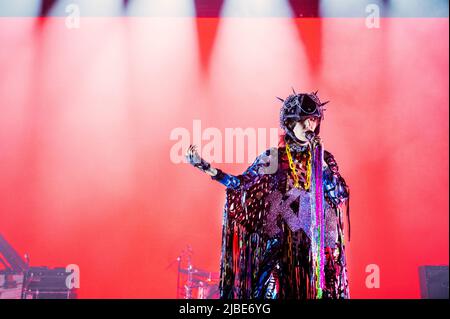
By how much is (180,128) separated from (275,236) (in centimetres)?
229

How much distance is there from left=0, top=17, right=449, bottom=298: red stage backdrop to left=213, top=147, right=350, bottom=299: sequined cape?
1849 millimetres

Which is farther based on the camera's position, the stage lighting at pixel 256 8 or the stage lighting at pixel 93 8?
the stage lighting at pixel 256 8

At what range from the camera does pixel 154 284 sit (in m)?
4.67

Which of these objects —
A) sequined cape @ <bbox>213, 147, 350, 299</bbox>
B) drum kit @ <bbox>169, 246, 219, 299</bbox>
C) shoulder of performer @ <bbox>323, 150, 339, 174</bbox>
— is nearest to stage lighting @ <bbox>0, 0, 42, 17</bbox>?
drum kit @ <bbox>169, 246, 219, 299</bbox>

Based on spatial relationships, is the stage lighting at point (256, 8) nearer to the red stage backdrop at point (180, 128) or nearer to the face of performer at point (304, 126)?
the red stage backdrop at point (180, 128)

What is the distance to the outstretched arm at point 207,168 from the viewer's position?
2.57 meters

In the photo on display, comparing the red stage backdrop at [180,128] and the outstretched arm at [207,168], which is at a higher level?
the red stage backdrop at [180,128]

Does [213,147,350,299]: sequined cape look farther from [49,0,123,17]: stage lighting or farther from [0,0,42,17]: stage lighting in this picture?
[0,0,42,17]: stage lighting

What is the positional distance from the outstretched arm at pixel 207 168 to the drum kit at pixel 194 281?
207 cm

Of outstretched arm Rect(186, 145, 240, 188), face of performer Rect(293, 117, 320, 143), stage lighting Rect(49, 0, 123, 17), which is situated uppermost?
stage lighting Rect(49, 0, 123, 17)

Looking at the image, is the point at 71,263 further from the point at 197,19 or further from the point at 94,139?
the point at 197,19

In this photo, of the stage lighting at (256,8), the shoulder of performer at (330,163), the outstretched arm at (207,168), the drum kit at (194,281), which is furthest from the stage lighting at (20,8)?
the shoulder of performer at (330,163)

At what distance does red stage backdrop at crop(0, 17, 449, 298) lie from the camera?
466cm
